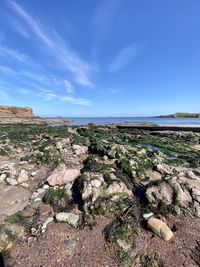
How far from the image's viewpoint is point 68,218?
12.6 feet

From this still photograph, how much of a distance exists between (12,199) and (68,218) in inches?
64.7

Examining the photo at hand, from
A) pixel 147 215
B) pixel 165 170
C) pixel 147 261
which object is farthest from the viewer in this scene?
pixel 165 170

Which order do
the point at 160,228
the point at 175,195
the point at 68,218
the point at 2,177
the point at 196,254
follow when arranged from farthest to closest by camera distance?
1. the point at 2,177
2. the point at 175,195
3. the point at 68,218
4. the point at 160,228
5. the point at 196,254

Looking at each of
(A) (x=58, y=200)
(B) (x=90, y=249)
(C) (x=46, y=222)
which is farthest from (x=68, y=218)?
(B) (x=90, y=249)

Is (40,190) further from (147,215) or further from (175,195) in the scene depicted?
(175,195)

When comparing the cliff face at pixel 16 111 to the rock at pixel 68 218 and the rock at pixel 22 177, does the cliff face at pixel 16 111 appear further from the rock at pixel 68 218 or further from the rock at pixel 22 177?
the rock at pixel 68 218

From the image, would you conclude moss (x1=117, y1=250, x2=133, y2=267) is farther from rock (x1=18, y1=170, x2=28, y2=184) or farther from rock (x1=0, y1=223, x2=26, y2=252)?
rock (x1=18, y1=170, x2=28, y2=184)

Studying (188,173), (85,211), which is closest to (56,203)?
(85,211)

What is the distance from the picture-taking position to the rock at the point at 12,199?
412cm

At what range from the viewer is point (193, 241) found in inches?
131

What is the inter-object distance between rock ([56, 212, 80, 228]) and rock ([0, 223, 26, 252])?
0.71 meters

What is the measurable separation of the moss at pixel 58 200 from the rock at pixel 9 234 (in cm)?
91

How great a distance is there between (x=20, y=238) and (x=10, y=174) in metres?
2.76

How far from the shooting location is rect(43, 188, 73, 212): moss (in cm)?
429
